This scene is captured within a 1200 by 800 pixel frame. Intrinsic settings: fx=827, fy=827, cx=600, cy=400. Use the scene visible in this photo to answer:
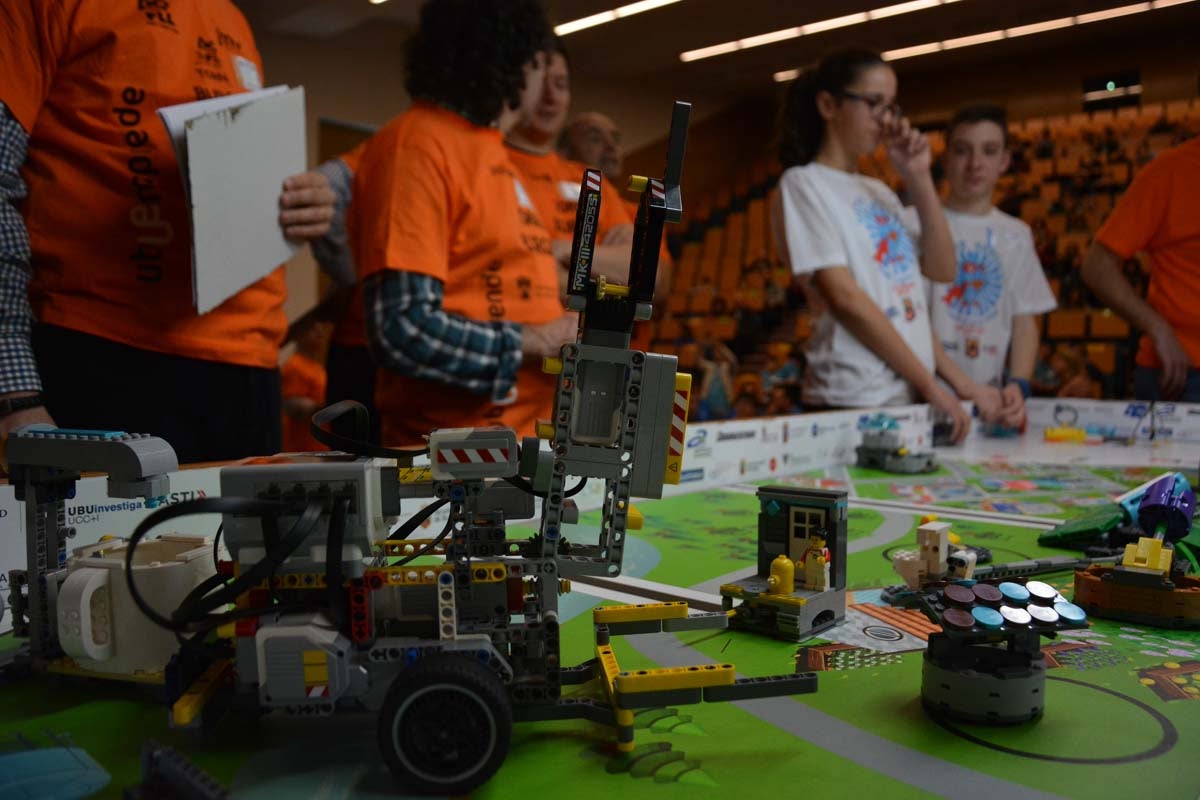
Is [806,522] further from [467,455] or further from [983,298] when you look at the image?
[983,298]

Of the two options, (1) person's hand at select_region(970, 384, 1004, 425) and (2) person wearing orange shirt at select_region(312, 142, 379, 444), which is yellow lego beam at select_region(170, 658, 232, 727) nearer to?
(2) person wearing orange shirt at select_region(312, 142, 379, 444)

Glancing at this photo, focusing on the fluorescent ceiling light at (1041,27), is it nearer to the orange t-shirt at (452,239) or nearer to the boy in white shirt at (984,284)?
the boy in white shirt at (984,284)

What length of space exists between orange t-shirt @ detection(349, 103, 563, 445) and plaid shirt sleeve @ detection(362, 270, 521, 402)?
0.19 ft

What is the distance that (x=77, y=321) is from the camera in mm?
1965

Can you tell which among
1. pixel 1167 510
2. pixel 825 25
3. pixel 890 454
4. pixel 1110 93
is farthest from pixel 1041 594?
pixel 1110 93

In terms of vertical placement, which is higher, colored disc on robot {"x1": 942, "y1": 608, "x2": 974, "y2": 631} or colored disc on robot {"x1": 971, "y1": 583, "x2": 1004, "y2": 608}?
colored disc on robot {"x1": 971, "y1": 583, "x2": 1004, "y2": 608}

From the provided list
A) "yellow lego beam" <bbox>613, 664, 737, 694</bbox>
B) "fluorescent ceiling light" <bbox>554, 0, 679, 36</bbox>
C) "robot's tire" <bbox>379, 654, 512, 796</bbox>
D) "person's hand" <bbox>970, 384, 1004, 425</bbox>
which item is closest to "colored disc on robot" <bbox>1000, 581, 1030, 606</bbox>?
"yellow lego beam" <bbox>613, 664, 737, 694</bbox>

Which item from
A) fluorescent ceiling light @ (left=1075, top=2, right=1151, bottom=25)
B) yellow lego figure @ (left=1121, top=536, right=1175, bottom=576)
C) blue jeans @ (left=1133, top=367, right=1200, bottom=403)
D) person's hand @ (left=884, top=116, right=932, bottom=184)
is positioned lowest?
yellow lego figure @ (left=1121, top=536, right=1175, bottom=576)

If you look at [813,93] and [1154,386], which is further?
[1154,386]

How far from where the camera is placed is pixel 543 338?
2807 millimetres

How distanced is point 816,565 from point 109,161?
6.13 feet

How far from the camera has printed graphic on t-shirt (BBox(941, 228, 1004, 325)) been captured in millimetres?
6078

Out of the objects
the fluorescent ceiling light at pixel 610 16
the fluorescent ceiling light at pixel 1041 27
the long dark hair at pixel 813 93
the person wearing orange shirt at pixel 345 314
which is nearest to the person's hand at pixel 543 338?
the person wearing orange shirt at pixel 345 314

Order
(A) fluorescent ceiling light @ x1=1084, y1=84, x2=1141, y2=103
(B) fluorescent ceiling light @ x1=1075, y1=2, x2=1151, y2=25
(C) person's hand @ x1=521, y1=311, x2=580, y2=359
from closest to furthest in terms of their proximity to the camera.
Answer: (C) person's hand @ x1=521, y1=311, x2=580, y2=359 < (B) fluorescent ceiling light @ x1=1075, y1=2, x2=1151, y2=25 < (A) fluorescent ceiling light @ x1=1084, y1=84, x2=1141, y2=103
